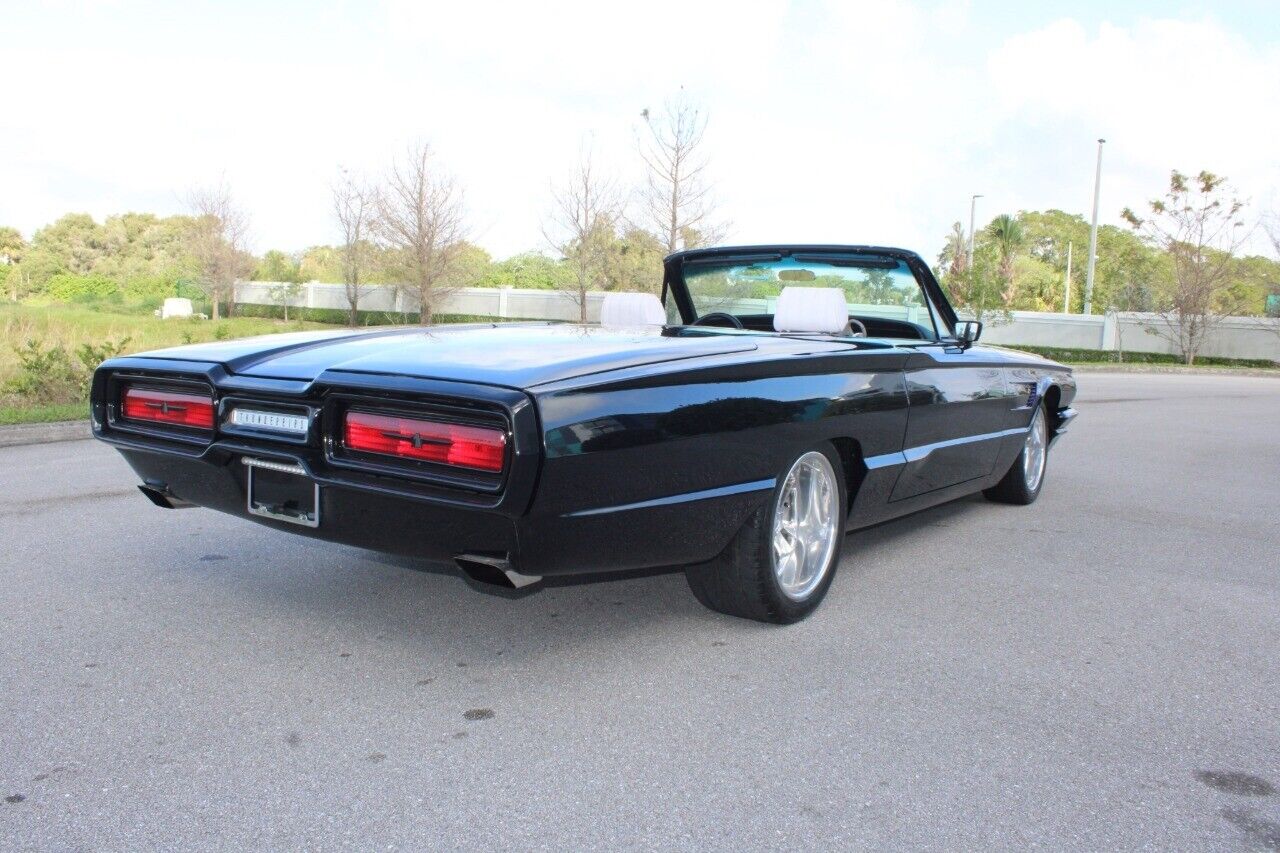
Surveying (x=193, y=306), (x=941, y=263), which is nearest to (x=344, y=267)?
(x=193, y=306)

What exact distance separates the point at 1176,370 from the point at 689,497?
28.3 m

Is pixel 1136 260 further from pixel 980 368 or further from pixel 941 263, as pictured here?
pixel 980 368

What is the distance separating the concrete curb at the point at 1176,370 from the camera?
27.1m

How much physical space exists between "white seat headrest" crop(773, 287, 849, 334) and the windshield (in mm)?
337

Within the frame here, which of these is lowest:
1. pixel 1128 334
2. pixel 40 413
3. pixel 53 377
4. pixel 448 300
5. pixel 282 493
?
pixel 40 413

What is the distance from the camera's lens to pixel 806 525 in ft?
12.8

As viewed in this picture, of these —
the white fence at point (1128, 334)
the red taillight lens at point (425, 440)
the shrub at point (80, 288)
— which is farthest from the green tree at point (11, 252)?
the red taillight lens at point (425, 440)

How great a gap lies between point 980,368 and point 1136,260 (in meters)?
42.9

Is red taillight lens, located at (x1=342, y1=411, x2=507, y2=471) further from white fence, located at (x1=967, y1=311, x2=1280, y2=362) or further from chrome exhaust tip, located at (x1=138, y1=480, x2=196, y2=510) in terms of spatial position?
white fence, located at (x1=967, y1=311, x2=1280, y2=362)

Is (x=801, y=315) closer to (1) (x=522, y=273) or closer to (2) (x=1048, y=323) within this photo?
(2) (x=1048, y=323)

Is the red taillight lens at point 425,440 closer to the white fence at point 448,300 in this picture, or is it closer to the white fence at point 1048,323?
the white fence at point 1048,323

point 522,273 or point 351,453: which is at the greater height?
point 522,273

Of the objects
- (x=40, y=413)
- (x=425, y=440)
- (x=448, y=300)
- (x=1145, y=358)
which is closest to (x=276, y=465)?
(x=425, y=440)

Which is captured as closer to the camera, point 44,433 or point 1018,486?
point 1018,486
